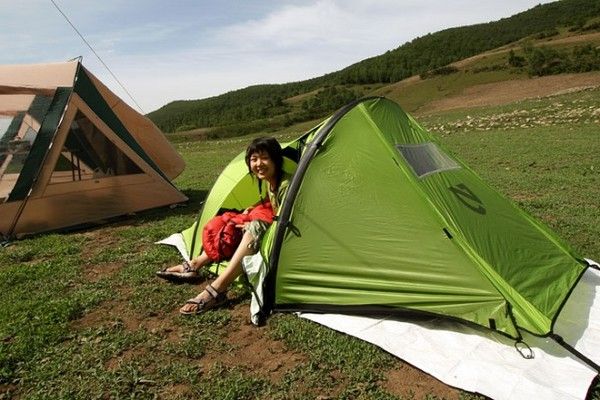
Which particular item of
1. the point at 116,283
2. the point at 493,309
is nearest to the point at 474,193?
the point at 493,309

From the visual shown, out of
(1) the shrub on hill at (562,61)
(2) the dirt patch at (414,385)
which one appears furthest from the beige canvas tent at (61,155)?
(1) the shrub on hill at (562,61)

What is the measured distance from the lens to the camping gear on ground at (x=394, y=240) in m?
4.10

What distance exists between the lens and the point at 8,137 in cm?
806

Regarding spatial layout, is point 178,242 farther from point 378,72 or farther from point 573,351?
point 378,72

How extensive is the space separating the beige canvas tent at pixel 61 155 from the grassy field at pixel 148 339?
616 mm

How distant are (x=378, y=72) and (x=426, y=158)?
105 meters

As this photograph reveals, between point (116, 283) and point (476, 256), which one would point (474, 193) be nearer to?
point (476, 256)

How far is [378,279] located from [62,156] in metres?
6.27

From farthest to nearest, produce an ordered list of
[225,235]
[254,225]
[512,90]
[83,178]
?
[512,90]
[83,178]
[225,235]
[254,225]

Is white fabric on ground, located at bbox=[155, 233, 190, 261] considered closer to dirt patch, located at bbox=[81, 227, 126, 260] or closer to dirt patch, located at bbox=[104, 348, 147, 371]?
dirt patch, located at bbox=[81, 227, 126, 260]

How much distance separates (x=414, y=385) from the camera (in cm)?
348

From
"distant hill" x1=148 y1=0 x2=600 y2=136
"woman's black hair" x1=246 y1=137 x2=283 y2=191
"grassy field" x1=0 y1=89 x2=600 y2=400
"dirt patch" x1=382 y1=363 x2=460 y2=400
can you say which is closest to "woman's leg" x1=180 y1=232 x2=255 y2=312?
"grassy field" x1=0 y1=89 x2=600 y2=400

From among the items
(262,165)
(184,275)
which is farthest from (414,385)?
(184,275)

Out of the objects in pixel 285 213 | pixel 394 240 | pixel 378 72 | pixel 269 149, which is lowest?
pixel 394 240
